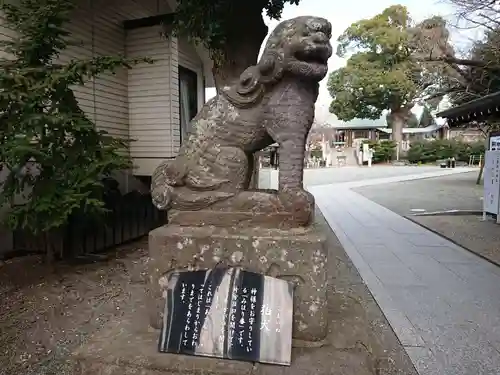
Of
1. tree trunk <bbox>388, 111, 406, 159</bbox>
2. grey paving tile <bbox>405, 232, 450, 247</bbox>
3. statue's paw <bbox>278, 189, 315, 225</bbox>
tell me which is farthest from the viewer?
tree trunk <bbox>388, 111, 406, 159</bbox>

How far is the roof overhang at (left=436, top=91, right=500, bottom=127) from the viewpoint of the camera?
6737 millimetres

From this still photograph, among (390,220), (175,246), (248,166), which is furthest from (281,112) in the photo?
(390,220)

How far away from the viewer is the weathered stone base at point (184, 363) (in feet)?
6.40

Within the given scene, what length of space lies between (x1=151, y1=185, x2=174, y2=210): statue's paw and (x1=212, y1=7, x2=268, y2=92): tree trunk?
12.5 ft

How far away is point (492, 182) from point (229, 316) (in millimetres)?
7968

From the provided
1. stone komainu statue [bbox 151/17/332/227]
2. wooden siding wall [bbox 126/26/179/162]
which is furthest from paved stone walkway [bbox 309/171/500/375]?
wooden siding wall [bbox 126/26/179/162]

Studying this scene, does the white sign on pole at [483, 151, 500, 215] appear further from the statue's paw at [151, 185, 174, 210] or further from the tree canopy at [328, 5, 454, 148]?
the tree canopy at [328, 5, 454, 148]

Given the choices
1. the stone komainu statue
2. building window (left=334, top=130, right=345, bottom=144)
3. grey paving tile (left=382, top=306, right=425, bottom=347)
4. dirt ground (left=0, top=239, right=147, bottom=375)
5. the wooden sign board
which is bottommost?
→ dirt ground (left=0, top=239, right=147, bottom=375)

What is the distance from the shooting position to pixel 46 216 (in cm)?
425

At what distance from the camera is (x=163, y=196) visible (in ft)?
8.05

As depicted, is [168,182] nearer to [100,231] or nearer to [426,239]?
[100,231]

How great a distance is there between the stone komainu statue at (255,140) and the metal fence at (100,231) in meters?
2.85

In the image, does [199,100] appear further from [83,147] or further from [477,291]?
[477,291]

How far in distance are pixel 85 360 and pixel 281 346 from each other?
1.04 m
